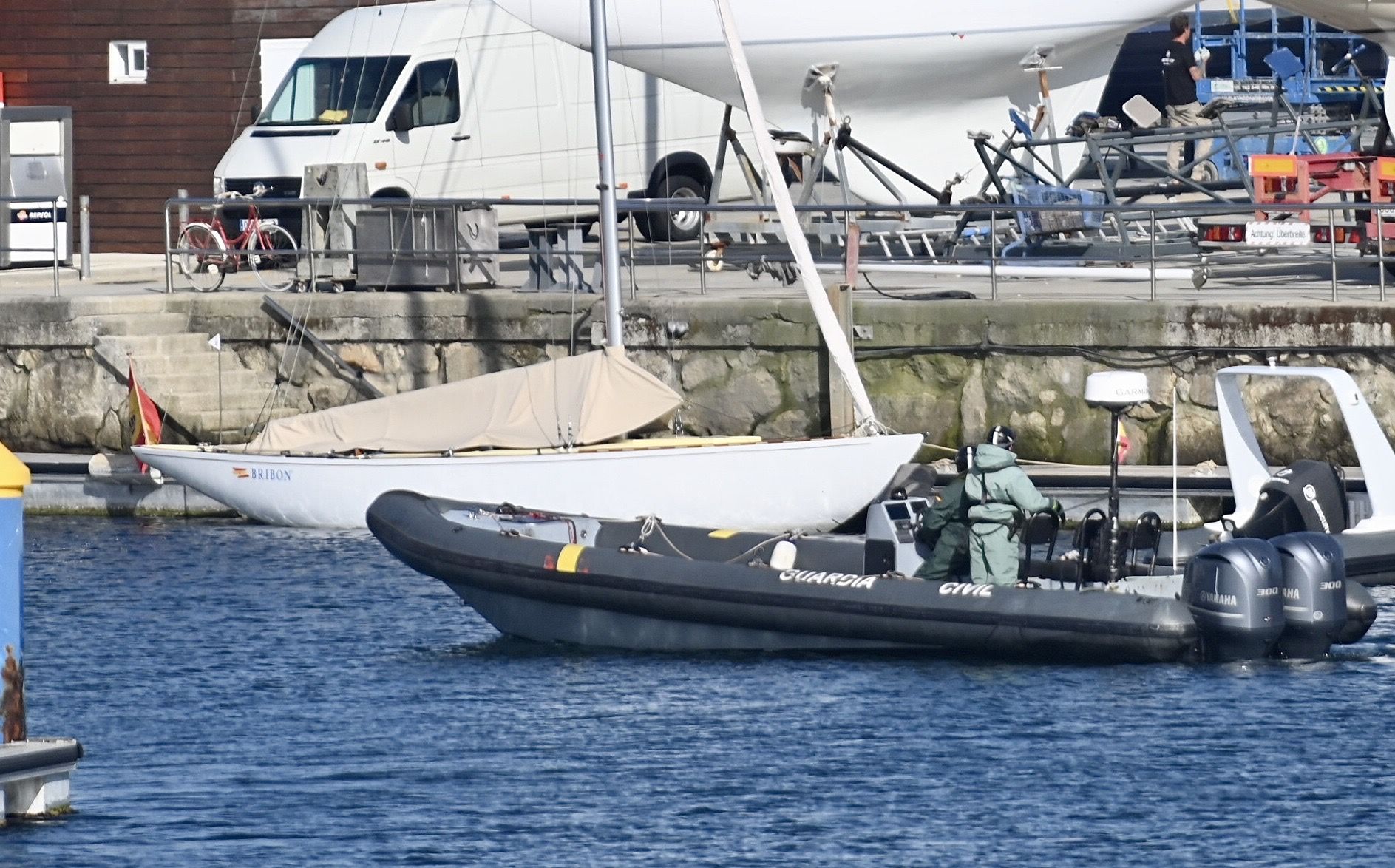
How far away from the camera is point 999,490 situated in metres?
13.1

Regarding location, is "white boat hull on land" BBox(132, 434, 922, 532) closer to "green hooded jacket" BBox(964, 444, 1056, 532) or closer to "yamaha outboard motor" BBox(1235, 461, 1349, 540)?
"yamaha outboard motor" BBox(1235, 461, 1349, 540)

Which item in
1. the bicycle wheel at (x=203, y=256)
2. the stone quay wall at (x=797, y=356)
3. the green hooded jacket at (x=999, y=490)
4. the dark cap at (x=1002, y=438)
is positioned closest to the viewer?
the green hooded jacket at (x=999, y=490)

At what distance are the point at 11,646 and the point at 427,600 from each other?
619 cm

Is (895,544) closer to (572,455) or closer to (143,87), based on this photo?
(572,455)

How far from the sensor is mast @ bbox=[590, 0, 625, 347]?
18594mm

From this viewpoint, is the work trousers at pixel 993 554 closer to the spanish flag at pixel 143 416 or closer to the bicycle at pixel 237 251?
the spanish flag at pixel 143 416

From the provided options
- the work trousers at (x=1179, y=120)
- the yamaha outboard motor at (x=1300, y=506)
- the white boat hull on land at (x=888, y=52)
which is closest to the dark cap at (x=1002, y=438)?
the yamaha outboard motor at (x=1300, y=506)

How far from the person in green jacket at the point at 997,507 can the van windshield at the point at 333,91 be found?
41.9 ft

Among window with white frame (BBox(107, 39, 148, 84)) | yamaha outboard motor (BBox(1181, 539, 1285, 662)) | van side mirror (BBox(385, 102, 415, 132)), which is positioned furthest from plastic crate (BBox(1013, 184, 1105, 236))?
window with white frame (BBox(107, 39, 148, 84))

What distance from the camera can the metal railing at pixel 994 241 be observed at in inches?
747

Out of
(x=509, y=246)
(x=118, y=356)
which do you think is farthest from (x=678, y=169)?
(x=118, y=356)

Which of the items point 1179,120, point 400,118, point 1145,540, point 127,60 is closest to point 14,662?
point 1145,540

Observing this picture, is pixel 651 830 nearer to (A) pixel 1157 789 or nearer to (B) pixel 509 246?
A: (A) pixel 1157 789

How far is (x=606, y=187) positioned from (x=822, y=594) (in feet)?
20.9
